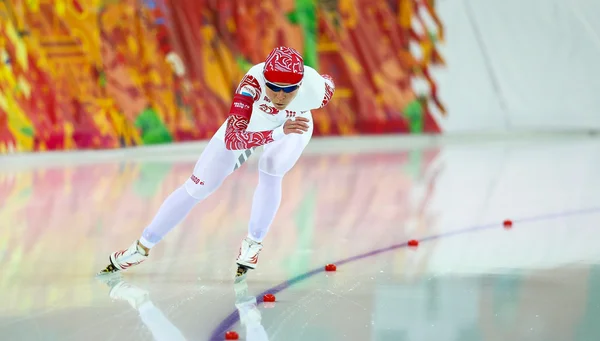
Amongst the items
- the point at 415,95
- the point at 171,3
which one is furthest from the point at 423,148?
the point at 171,3

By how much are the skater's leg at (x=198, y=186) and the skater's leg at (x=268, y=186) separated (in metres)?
0.15

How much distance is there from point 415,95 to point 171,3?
3.02 metres

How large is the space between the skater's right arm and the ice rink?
56 cm

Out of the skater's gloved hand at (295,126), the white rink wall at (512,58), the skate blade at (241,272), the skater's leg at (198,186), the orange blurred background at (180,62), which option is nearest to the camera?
the skater's gloved hand at (295,126)

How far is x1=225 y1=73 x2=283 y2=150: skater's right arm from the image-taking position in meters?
2.94

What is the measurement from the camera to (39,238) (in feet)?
13.6

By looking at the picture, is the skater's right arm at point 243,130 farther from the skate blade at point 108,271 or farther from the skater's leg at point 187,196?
the skate blade at point 108,271

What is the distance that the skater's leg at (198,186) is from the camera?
3117mm

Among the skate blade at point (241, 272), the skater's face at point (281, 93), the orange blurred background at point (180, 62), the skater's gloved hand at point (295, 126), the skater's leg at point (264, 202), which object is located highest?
the orange blurred background at point (180, 62)

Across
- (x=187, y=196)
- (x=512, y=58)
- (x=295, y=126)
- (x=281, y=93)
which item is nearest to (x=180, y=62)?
(x=512, y=58)

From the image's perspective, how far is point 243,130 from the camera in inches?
116

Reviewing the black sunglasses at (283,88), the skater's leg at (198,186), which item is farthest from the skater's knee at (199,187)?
the black sunglasses at (283,88)

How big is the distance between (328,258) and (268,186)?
0.55 m

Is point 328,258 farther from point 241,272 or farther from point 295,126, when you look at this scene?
point 295,126
